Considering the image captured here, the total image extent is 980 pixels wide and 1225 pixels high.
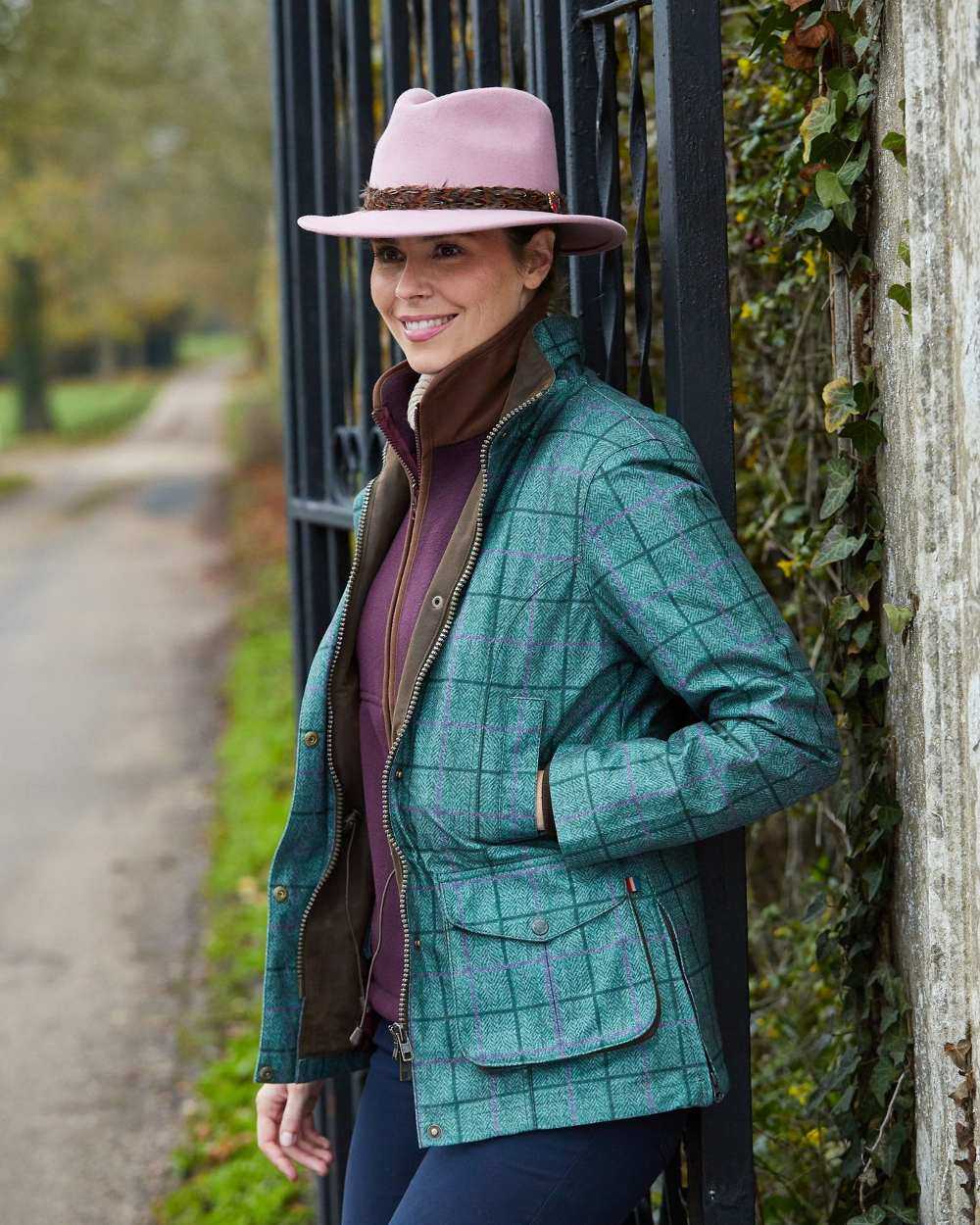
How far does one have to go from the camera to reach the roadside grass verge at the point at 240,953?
14.5ft

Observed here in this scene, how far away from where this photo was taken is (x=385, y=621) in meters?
2.10

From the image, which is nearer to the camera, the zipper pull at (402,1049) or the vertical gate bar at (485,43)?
the zipper pull at (402,1049)

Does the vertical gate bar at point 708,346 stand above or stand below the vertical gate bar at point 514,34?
below

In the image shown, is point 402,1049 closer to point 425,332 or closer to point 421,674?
point 421,674

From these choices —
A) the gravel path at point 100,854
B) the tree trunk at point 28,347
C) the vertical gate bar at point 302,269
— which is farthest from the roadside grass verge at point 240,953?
the tree trunk at point 28,347

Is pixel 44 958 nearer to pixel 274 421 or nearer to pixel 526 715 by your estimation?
pixel 526 715

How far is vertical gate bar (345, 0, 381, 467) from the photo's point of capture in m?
3.03

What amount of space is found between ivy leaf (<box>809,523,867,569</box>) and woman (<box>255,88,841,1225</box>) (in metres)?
0.23

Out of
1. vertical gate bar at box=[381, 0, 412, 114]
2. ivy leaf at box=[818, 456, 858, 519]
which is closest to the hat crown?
ivy leaf at box=[818, 456, 858, 519]

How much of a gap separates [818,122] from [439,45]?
0.98 m

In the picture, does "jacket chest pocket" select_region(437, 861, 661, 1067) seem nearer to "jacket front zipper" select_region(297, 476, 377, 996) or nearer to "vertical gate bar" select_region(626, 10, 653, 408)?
"jacket front zipper" select_region(297, 476, 377, 996)

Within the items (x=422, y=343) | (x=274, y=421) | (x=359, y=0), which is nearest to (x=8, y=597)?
(x=274, y=421)

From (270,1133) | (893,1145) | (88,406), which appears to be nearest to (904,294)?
(893,1145)

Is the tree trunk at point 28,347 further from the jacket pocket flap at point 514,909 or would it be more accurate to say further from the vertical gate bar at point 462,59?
the jacket pocket flap at point 514,909
